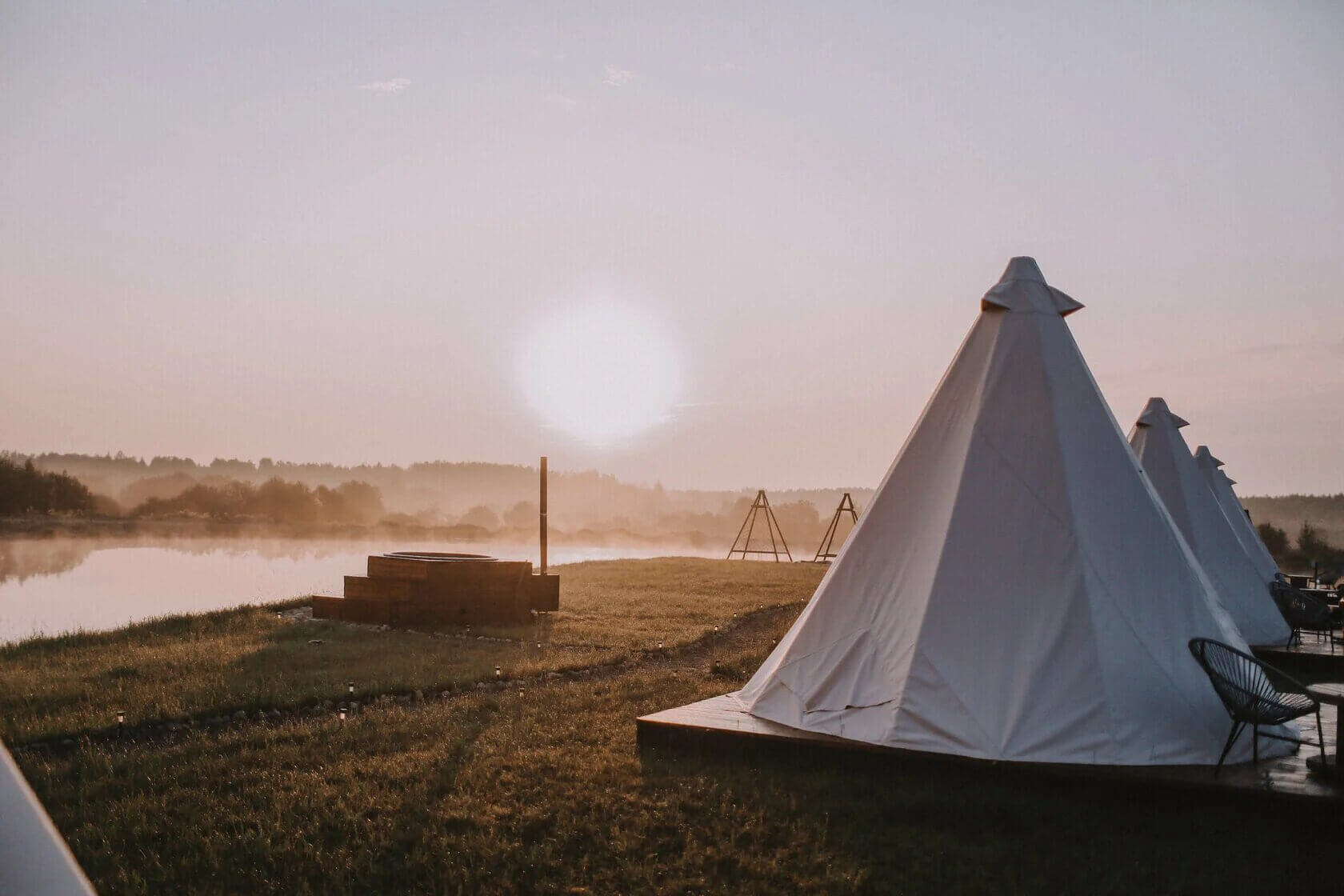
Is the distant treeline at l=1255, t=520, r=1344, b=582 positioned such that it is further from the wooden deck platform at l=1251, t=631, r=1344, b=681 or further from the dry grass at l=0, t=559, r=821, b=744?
the dry grass at l=0, t=559, r=821, b=744

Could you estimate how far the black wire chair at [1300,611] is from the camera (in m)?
13.4

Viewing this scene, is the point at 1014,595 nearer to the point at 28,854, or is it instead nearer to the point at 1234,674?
the point at 1234,674

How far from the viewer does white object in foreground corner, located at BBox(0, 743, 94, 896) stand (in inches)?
23.9

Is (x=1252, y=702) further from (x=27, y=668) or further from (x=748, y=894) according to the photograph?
(x=27, y=668)

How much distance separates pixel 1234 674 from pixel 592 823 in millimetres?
4208

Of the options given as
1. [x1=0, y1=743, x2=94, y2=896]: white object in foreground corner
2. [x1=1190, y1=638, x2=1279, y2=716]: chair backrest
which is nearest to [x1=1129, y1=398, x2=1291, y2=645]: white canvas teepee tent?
[x1=1190, y1=638, x2=1279, y2=716]: chair backrest

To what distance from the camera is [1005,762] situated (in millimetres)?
6172

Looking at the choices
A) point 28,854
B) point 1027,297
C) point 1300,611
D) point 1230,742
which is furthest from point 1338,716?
point 1300,611

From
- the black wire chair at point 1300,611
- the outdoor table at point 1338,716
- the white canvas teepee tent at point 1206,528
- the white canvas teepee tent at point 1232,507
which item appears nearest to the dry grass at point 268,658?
the white canvas teepee tent at point 1206,528

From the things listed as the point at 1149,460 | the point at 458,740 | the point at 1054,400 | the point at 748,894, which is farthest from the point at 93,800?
the point at 1149,460

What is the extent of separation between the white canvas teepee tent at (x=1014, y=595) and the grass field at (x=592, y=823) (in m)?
0.44

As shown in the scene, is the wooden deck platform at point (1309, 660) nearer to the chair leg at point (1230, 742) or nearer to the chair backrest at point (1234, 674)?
the chair backrest at point (1234, 674)

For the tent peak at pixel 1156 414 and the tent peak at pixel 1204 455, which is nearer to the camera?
the tent peak at pixel 1156 414

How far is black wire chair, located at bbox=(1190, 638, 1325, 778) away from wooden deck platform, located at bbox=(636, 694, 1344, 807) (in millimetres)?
154
